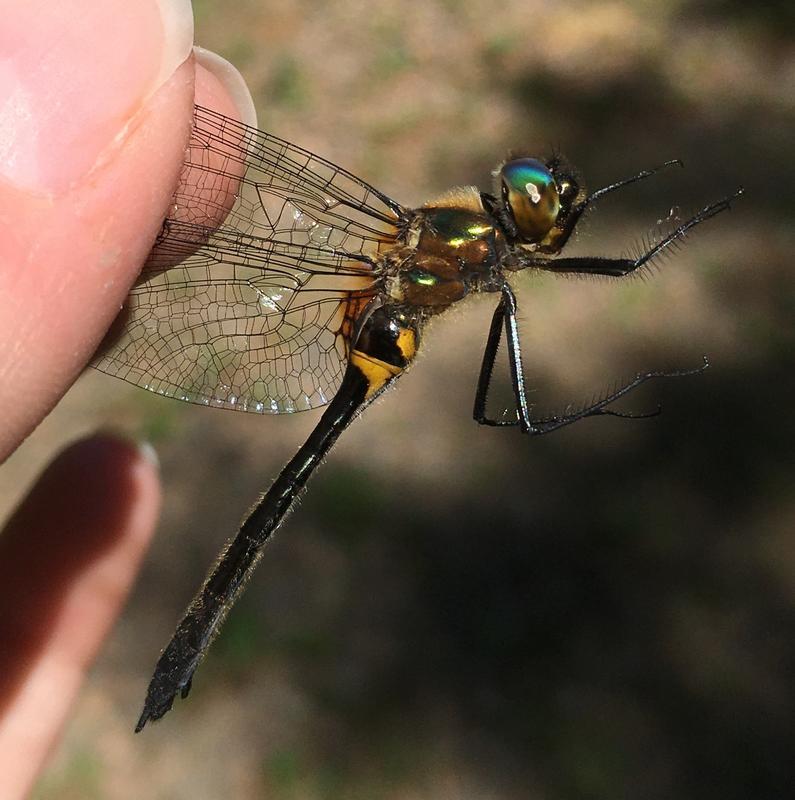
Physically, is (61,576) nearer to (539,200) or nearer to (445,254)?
(445,254)

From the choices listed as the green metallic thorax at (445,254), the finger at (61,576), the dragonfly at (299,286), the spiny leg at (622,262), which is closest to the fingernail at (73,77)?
the dragonfly at (299,286)

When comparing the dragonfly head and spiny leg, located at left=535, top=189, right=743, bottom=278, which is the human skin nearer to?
the dragonfly head

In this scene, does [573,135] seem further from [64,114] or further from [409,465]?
[64,114]

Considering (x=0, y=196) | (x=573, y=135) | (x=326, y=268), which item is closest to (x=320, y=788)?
(x=326, y=268)

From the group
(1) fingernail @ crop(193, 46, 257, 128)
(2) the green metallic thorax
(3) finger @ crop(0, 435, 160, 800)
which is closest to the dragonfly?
(2) the green metallic thorax

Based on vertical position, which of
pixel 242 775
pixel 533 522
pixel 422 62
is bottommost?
pixel 242 775

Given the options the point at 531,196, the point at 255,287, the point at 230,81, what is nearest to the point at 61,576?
the point at 255,287

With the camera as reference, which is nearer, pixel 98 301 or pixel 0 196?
pixel 0 196

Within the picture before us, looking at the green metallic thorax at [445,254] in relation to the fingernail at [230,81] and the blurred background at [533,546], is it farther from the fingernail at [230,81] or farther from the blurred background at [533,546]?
the fingernail at [230,81]
